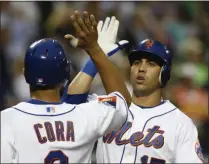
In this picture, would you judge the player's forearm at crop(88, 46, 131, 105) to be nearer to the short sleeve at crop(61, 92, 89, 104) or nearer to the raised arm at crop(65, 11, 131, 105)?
the raised arm at crop(65, 11, 131, 105)

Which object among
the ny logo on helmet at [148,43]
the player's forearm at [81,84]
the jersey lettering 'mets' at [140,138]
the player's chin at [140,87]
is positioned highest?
the ny logo on helmet at [148,43]

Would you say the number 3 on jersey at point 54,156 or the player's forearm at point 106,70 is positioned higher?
the player's forearm at point 106,70

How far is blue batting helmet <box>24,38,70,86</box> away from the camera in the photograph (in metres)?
3.34

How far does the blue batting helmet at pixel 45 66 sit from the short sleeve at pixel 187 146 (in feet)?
3.56

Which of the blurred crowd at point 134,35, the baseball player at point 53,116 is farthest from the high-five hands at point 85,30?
the blurred crowd at point 134,35

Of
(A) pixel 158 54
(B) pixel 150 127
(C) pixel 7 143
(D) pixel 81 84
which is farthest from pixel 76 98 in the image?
(C) pixel 7 143

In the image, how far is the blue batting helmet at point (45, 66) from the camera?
11.0ft

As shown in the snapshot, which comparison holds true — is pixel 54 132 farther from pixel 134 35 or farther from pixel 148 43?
pixel 134 35

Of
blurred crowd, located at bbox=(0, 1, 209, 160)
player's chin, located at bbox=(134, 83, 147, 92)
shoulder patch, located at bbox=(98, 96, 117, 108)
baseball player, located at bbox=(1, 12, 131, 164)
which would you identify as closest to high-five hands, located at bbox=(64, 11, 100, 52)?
baseball player, located at bbox=(1, 12, 131, 164)

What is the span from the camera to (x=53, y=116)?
10.9ft

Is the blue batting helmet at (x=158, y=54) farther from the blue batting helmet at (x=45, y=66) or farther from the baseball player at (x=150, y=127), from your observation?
the blue batting helmet at (x=45, y=66)

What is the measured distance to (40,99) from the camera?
3.35 meters

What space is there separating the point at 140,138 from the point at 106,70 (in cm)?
96

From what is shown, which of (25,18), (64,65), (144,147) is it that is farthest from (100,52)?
(25,18)
